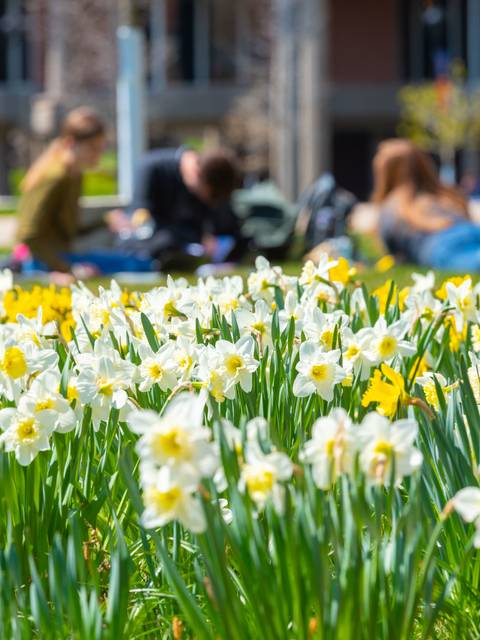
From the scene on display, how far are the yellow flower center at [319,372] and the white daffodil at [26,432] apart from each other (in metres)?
0.46

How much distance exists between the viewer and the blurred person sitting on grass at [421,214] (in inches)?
286

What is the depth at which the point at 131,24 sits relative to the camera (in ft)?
41.7

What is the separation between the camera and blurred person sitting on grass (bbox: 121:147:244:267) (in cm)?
777

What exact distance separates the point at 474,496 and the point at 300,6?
20.5m

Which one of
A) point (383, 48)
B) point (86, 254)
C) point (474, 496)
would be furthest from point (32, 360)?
point (383, 48)

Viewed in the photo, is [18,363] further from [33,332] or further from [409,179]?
[409,179]

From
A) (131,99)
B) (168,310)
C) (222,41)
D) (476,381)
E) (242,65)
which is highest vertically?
(222,41)

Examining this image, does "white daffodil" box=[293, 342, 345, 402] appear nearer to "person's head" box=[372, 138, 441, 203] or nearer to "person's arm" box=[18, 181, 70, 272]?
"person's arm" box=[18, 181, 70, 272]

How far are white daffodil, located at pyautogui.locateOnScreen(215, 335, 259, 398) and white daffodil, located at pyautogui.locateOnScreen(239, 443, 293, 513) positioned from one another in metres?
0.53

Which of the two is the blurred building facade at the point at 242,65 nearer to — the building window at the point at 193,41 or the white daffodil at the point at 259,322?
the building window at the point at 193,41

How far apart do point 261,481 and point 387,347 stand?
744mm

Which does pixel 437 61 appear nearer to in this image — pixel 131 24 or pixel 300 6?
pixel 300 6

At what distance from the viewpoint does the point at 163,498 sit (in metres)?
1.41

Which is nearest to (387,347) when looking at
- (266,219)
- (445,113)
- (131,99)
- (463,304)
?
(463,304)
